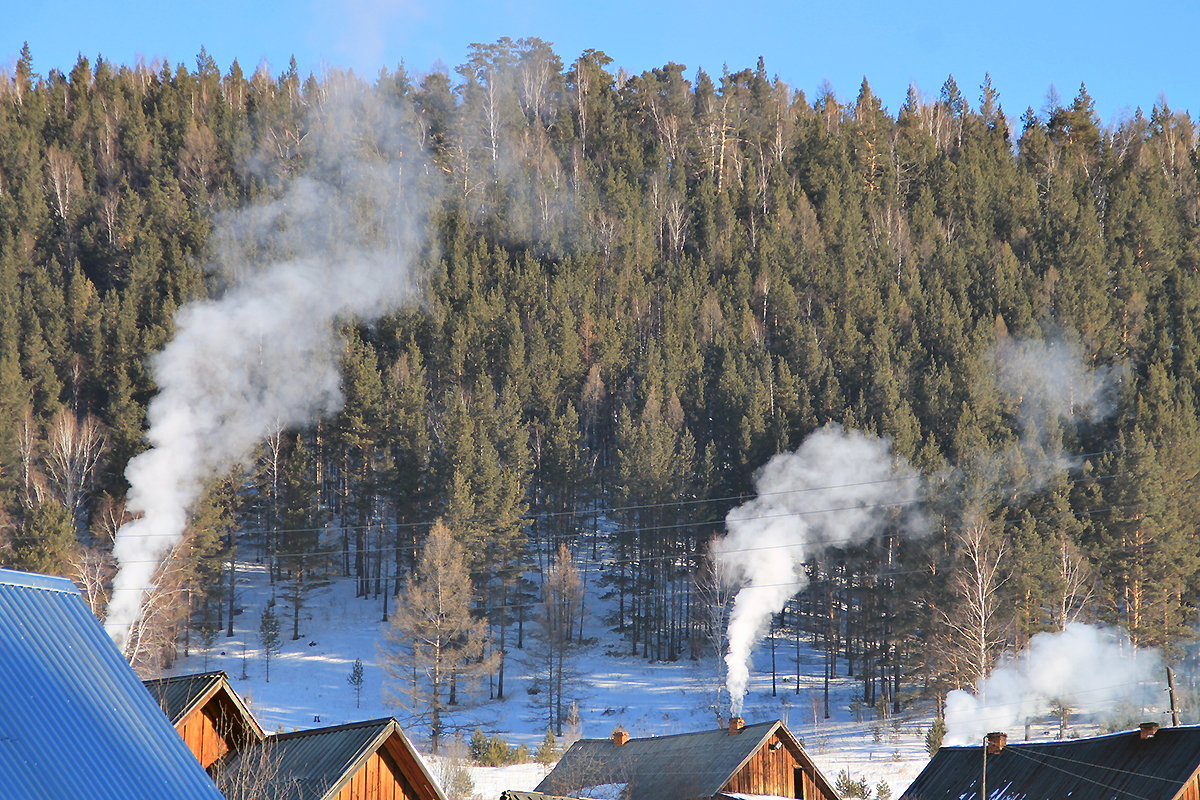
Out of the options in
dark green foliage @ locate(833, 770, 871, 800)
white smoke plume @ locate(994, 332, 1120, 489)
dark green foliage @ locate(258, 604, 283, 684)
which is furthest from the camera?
white smoke plume @ locate(994, 332, 1120, 489)

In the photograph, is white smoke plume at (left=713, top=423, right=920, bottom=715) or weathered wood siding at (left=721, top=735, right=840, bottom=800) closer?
weathered wood siding at (left=721, top=735, right=840, bottom=800)

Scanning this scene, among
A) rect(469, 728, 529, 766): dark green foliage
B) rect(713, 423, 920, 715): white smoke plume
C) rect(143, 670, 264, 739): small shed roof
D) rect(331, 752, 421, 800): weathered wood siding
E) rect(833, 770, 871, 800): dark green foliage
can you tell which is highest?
rect(713, 423, 920, 715): white smoke plume

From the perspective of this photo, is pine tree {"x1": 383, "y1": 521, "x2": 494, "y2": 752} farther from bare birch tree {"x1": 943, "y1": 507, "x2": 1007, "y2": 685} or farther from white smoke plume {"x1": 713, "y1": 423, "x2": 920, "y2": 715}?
bare birch tree {"x1": 943, "y1": 507, "x2": 1007, "y2": 685}

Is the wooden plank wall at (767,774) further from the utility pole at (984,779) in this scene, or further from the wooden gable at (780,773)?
the utility pole at (984,779)

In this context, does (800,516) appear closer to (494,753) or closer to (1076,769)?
(494,753)

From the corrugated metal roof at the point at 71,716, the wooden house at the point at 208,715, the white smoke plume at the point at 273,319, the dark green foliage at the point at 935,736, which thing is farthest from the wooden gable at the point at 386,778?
the white smoke plume at the point at 273,319

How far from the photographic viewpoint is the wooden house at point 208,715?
717 inches

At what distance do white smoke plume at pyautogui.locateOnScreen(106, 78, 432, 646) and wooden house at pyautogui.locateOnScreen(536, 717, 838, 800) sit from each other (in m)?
24.9

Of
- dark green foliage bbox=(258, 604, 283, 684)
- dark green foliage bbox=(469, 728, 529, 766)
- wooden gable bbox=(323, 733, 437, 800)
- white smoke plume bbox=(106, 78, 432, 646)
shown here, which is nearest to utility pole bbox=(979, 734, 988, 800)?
wooden gable bbox=(323, 733, 437, 800)

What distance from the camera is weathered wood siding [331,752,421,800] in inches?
688

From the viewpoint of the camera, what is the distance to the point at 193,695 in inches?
719

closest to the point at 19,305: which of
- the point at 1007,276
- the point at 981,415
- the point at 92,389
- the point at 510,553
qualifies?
the point at 92,389

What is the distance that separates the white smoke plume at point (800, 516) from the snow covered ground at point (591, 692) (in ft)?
10.3

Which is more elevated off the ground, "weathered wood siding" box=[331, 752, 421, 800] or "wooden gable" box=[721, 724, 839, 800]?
"weathered wood siding" box=[331, 752, 421, 800]
